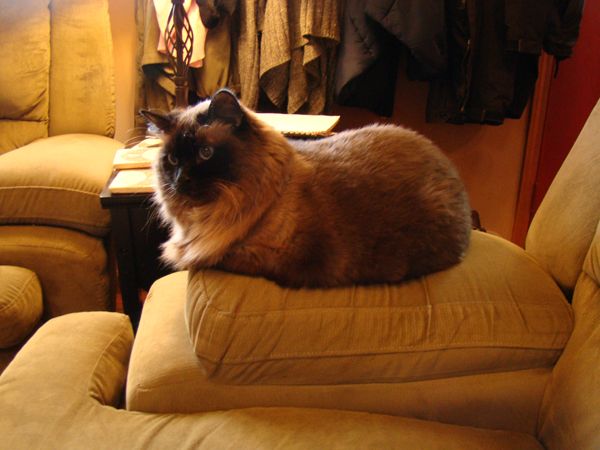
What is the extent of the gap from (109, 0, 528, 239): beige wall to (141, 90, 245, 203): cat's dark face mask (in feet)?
4.80

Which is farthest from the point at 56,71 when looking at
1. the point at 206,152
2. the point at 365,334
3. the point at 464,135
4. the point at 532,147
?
the point at 532,147

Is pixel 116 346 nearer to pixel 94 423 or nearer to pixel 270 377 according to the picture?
pixel 94 423

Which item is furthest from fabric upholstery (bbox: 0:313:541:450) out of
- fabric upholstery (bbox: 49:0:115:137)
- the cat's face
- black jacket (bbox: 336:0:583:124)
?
black jacket (bbox: 336:0:583:124)

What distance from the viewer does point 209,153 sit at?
890mm

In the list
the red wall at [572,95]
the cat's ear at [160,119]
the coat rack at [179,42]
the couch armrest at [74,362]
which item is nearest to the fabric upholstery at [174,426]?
the couch armrest at [74,362]

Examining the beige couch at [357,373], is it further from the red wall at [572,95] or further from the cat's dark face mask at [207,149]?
the red wall at [572,95]

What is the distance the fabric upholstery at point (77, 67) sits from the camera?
1941mm

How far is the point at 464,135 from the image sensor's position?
247cm

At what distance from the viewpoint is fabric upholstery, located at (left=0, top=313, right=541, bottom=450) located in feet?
2.51

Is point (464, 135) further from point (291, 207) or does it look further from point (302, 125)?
point (291, 207)

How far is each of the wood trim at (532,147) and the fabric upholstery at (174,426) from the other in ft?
6.29

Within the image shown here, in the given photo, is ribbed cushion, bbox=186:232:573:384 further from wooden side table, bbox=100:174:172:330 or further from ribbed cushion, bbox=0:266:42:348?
ribbed cushion, bbox=0:266:42:348

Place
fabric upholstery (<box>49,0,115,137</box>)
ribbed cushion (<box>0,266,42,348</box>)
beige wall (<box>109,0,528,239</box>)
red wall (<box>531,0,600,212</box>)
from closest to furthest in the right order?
ribbed cushion (<box>0,266,42,348</box>) → fabric upholstery (<box>49,0,115,137</box>) → red wall (<box>531,0,600,212</box>) → beige wall (<box>109,0,528,239</box>)

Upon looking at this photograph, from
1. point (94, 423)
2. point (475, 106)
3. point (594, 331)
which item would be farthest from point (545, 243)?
point (475, 106)
